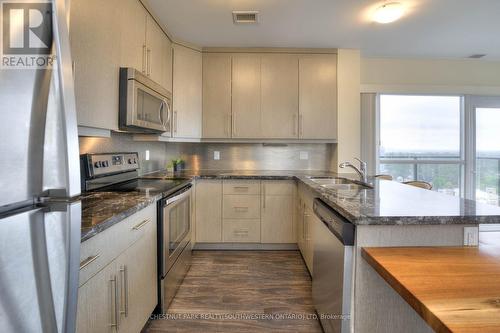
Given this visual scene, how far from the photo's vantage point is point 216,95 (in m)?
3.48

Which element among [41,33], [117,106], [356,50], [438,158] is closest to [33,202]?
[41,33]

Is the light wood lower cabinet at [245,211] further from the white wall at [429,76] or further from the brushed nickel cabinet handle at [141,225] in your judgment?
the white wall at [429,76]

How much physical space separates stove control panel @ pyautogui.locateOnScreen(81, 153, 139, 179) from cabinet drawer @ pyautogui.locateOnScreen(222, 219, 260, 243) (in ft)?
4.03

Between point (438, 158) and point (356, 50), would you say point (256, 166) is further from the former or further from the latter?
point (438, 158)

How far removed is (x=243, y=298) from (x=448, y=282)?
5.38 feet

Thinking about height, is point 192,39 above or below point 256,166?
above

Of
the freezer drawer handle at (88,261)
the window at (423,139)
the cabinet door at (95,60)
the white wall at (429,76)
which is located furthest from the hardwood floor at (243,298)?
the white wall at (429,76)

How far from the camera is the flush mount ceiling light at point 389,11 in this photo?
237 cm

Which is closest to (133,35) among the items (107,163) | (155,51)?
(155,51)

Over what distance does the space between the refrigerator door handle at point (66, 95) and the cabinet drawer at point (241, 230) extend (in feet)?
8.33

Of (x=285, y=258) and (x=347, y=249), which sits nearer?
(x=347, y=249)

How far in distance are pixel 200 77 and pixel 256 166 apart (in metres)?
1.38

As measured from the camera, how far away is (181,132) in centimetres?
325

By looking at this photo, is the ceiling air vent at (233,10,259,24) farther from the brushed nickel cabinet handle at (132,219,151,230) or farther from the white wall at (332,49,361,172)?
the brushed nickel cabinet handle at (132,219,151,230)
